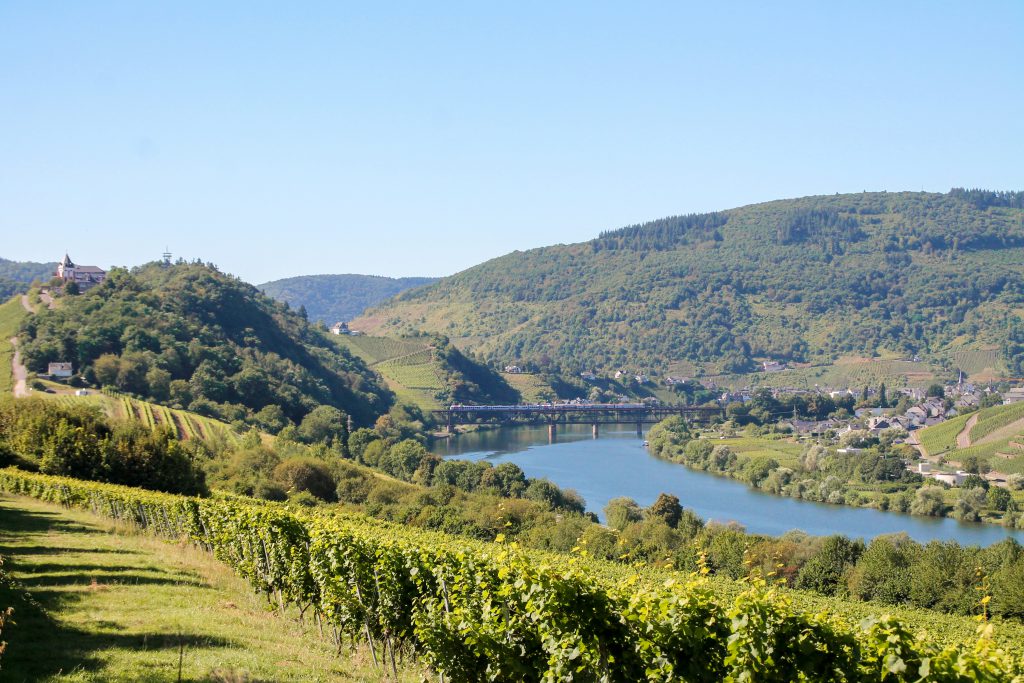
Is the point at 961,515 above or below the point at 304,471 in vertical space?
below

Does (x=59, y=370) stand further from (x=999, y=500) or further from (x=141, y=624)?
(x=999, y=500)

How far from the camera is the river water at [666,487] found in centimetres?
5425

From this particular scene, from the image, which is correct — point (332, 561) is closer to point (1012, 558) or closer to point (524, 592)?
point (524, 592)

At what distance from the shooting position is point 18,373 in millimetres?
63656

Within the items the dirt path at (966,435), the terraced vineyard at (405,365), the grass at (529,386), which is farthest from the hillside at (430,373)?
the dirt path at (966,435)

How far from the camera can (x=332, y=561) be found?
9953 mm

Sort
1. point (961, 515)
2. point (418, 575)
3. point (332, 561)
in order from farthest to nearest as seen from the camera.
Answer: point (961, 515), point (332, 561), point (418, 575)

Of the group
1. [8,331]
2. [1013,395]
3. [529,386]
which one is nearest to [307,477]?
[8,331]

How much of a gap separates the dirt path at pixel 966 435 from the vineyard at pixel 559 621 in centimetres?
8281

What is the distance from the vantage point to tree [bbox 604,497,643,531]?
48.6 meters

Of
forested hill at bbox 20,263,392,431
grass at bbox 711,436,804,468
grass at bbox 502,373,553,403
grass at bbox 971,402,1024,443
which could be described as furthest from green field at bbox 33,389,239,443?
grass at bbox 502,373,553,403

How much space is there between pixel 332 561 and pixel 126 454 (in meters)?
23.4

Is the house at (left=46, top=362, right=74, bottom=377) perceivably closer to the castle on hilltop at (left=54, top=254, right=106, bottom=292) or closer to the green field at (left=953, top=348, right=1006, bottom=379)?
the castle on hilltop at (left=54, top=254, right=106, bottom=292)

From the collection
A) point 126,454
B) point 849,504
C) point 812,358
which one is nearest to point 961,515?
point 849,504
